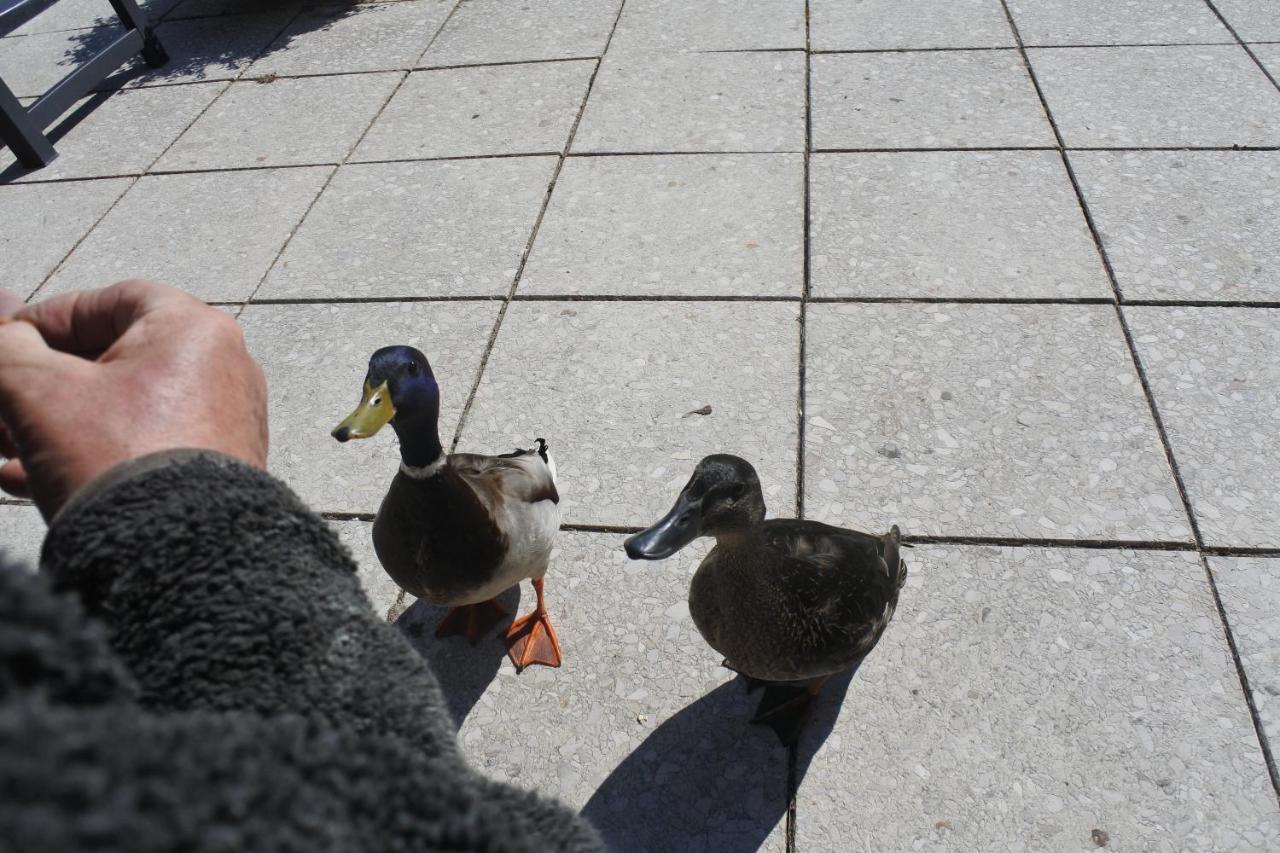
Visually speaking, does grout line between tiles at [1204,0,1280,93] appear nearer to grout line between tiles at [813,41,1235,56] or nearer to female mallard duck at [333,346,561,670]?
grout line between tiles at [813,41,1235,56]

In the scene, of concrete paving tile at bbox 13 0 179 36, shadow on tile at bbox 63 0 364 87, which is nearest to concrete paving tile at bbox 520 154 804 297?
shadow on tile at bbox 63 0 364 87

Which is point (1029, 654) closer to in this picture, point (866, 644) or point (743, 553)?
point (866, 644)

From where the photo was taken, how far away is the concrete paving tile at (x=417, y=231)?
4508 millimetres

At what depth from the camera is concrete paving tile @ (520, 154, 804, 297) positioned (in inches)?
171

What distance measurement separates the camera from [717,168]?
5.04m

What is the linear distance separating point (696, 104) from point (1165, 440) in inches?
136

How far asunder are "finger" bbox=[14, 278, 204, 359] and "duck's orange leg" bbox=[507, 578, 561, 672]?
1.64 meters

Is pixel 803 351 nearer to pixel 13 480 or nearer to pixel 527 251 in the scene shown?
pixel 527 251

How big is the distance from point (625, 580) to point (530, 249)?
2.15m

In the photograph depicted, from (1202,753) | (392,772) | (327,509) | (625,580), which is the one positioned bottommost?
(1202,753)

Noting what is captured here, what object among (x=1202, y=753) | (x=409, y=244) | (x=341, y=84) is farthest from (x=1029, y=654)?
(x=341, y=84)

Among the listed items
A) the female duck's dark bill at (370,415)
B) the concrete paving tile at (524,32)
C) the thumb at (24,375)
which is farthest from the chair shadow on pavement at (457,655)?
the concrete paving tile at (524,32)

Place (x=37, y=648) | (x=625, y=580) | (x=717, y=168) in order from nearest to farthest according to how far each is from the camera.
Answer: (x=37, y=648)
(x=625, y=580)
(x=717, y=168)

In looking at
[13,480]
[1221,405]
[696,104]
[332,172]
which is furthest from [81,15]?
[1221,405]
